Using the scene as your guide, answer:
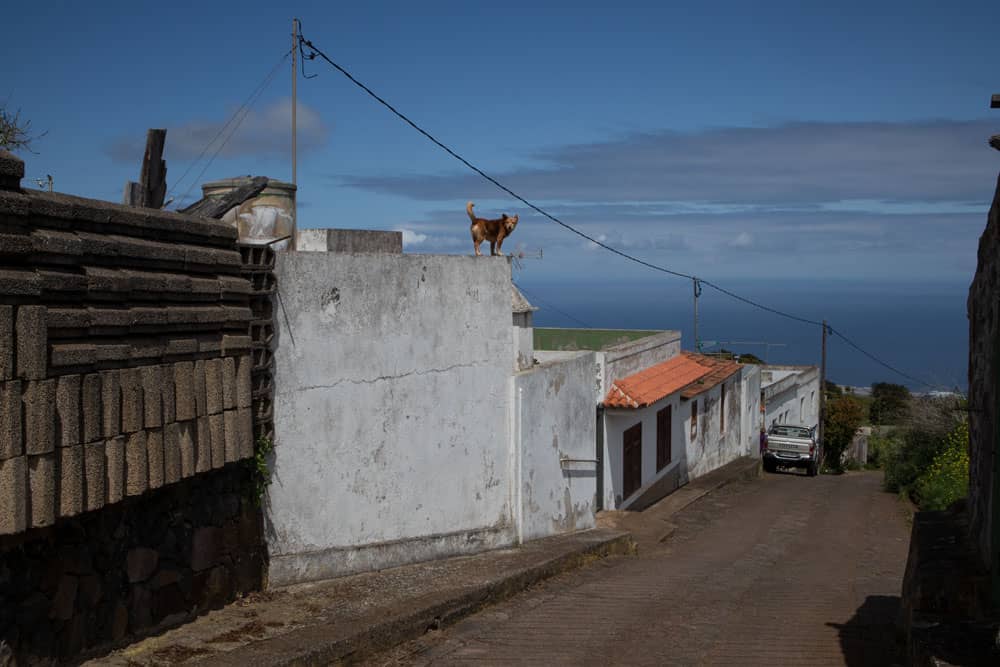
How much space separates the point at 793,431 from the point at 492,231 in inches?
948

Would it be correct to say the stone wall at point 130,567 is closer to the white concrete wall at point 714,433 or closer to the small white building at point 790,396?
the white concrete wall at point 714,433

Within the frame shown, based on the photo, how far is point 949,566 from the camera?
732cm

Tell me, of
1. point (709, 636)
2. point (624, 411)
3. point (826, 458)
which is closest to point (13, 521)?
point (709, 636)

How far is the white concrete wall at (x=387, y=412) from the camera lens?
Result: 9.57 metres

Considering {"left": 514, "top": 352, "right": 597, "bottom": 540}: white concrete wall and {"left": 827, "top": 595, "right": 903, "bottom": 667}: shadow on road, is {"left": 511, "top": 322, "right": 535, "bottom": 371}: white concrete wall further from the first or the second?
{"left": 827, "top": 595, "right": 903, "bottom": 667}: shadow on road

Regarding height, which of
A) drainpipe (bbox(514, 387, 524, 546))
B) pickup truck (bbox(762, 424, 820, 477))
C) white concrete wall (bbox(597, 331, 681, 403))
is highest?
white concrete wall (bbox(597, 331, 681, 403))

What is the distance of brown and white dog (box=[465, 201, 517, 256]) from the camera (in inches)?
527

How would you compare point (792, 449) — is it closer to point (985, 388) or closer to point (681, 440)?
point (681, 440)

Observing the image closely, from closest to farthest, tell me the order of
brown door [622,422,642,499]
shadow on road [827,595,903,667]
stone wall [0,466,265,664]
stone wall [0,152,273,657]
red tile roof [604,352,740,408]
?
stone wall [0,152,273,657], stone wall [0,466,265,664], shadow on road [827,595,903,667], red tile roof [604,352,740,408], brown door [622,422,642,499]

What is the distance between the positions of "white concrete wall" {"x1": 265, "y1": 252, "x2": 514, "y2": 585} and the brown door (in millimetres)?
7636

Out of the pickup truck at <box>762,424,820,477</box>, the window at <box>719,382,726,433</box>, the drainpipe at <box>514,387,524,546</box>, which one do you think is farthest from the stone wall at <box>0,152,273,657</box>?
the pickup truck at <box>762,424,820,477</box>

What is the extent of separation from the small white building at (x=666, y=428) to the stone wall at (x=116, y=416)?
11195 mm

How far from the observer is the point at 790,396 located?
43.9 m

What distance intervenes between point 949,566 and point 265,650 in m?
5.13
